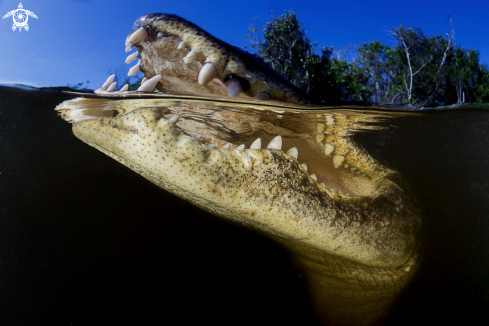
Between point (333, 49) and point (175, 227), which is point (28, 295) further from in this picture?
point (333, 49)

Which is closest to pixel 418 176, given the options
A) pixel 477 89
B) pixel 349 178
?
pixel 477 89

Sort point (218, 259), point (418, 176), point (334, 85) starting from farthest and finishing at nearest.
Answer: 1. point (418, 176)
2. point (218, 259)
3. point (334, 85)

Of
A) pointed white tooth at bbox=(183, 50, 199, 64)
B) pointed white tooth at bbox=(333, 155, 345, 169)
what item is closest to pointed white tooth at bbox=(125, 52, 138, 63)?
pointed white tooth at bbox=(183, 50, 199, 64)

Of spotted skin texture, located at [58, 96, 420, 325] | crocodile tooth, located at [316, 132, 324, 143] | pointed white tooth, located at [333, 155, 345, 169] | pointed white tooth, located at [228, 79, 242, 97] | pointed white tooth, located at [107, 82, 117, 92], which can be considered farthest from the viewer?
crocodile tooth, located at [316, 132, 324, 143]

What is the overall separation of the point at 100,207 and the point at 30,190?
49.8 inches

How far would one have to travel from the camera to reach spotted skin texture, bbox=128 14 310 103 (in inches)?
67.6

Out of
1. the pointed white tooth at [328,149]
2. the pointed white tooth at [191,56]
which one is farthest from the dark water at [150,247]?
the pointed white tooth at [191,56]

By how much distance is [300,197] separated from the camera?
1709mm

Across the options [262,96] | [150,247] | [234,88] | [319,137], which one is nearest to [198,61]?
[234,88]

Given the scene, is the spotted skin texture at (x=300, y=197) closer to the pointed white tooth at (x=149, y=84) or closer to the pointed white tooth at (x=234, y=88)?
the pointed white tooth at (x=149, y=84)

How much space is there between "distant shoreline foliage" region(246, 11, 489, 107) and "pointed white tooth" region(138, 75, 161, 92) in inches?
33.3

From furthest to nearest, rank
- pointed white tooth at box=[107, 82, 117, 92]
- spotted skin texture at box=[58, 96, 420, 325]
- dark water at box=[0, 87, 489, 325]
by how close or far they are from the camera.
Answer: dark water at box=[0, 87, 489, 325] < pointed white tooth at box=[107, 82, 117, 92] < spotted skin texture at box=[58, 96, 420, 325]

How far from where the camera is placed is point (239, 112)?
9.87 ft

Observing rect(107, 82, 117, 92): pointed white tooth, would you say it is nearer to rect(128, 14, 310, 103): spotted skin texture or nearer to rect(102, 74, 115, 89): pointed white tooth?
rect(102, 74, 115, 89): pointed white tooth
